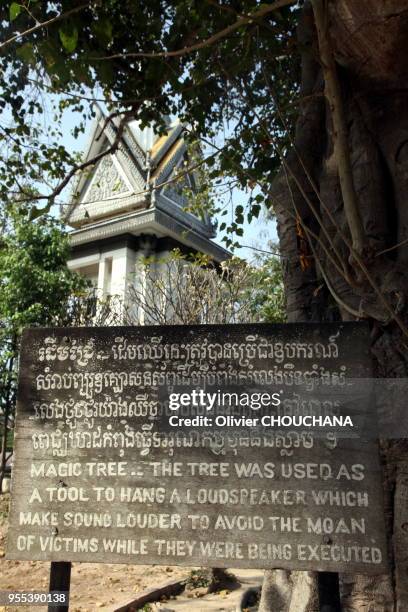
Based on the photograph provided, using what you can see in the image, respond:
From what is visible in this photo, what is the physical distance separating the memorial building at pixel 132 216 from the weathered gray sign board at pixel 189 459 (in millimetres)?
11623

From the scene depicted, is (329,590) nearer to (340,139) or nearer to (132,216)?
(340,139)

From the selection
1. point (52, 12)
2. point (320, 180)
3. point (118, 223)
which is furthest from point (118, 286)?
point (320, 180)

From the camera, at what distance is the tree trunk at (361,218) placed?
2.66 meters

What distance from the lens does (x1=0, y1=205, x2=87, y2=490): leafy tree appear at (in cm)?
1133

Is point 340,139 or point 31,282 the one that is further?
point 31,282

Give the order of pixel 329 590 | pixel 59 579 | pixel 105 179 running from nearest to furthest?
pixel 329 590, pixel 59 579, pixel 105 179

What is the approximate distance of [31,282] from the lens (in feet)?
37.3

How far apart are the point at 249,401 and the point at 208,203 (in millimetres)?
5931

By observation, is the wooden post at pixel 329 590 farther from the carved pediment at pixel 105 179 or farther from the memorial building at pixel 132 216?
the carved pediment at pixel 105 179

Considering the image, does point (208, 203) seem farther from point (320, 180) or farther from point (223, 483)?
point (223, 483)

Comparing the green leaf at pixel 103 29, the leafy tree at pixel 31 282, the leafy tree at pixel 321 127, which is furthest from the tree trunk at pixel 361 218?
the leafy tree at pixel 31 282

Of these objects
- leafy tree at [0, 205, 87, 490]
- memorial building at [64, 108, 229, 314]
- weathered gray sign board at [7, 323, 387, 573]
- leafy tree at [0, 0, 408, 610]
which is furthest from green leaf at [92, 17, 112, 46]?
memorial building at [64, 108, 229, 314]

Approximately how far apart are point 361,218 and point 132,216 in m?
12.4

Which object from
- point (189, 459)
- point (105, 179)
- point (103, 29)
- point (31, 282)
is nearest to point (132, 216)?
point (105, 179)
